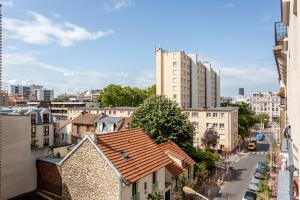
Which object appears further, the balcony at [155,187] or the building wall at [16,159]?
the building wall at [16,159]

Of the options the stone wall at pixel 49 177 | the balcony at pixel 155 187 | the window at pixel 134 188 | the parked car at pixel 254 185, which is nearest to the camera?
the window at pixel 134 188

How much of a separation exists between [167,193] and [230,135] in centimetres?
3385

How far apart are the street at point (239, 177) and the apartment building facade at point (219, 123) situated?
4.19m

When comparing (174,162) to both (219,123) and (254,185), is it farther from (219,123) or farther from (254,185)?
(219,123)

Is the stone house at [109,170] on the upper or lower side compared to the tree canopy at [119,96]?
lower

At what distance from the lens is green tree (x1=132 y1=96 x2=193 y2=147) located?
3653 centimetres

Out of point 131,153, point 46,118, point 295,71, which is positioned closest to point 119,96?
point 46,118

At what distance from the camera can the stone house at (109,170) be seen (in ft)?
65.7

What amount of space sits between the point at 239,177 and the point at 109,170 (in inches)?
946

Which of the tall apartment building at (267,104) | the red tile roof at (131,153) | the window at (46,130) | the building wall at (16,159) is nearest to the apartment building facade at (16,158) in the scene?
the building wall at (16,159)

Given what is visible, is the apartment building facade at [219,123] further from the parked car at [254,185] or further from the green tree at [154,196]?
the green tree at [154,196]

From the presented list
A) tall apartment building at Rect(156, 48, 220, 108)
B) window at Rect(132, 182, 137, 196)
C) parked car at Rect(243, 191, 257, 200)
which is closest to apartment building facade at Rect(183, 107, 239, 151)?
tall apartment building at Rect(156, 48, 220, 108)

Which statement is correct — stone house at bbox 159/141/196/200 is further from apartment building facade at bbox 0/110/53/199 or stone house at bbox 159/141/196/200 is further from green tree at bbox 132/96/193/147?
apartment building facade at bbox 0/110/53/199

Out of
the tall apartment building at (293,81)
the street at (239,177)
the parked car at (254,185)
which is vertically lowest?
the street at (239,177)
